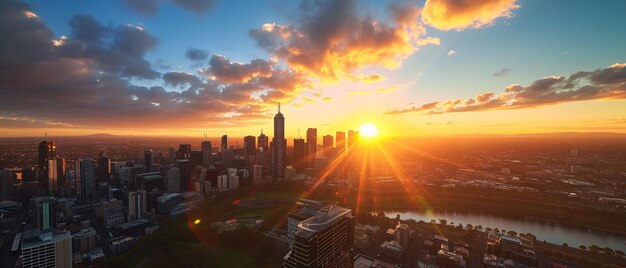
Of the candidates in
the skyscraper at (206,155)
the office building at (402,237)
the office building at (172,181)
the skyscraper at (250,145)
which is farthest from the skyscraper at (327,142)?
the office building at (402,237)

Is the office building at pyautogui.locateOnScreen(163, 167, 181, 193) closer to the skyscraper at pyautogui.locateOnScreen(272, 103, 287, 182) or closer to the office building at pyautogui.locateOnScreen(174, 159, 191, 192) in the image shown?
the office building at pyautogui.locateOnScreen(174, 159, 191, 192)

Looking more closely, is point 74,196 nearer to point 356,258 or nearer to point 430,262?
point 356,258

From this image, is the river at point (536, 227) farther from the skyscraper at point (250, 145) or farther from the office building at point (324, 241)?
the skyscraper at point (250, 145)

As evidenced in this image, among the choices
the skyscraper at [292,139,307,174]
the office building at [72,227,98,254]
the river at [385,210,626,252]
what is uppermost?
the skyscraper at [292,139,307,174]

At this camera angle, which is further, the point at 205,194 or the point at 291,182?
the point at 291,182

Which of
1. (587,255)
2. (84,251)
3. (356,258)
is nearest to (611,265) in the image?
(587,255)

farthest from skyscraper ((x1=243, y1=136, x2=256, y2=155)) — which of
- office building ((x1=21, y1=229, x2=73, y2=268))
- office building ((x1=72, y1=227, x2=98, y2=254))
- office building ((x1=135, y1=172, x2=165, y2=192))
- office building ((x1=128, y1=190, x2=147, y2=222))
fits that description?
office building ((x1=21, y1=229, x2=73, y2=268))

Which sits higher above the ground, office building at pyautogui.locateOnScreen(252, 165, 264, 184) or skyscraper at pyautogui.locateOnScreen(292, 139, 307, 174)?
skyscraper at pyautogui.locateOnScreen(292, 139, 307, 174)
